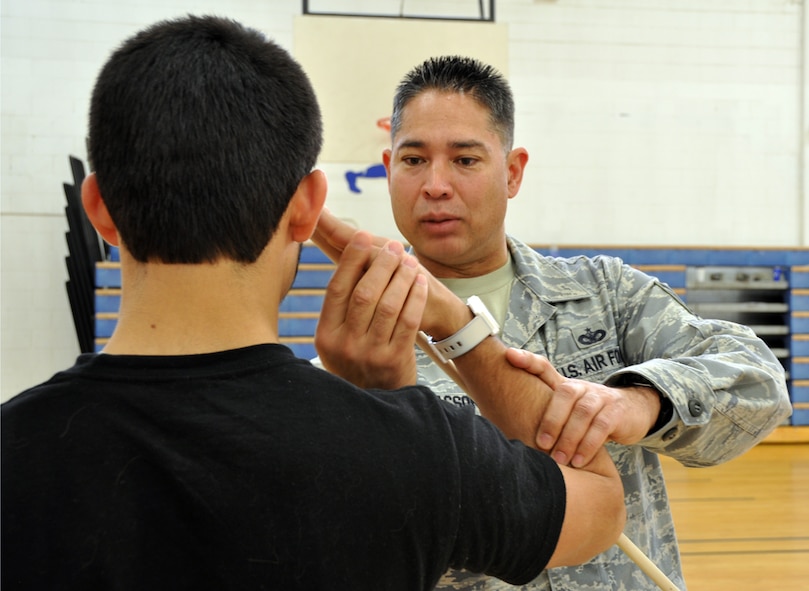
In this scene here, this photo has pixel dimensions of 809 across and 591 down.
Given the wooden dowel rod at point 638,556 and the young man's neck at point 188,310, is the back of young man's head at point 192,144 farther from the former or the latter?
the wooden dowel rod at point 638,556

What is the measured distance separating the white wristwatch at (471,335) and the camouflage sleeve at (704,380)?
383 mm

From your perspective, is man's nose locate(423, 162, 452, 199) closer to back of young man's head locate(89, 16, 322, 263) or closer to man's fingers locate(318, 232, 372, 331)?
man's fingers locate(318, 232, 372, 331)

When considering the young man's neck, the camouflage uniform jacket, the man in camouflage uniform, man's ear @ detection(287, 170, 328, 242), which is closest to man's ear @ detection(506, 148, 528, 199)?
the man in camouflage uniform

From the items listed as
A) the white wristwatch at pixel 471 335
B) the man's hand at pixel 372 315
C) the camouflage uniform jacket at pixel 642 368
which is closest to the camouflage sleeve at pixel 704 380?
the camouflage uniform jacket at pixel 642 368

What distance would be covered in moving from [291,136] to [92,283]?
730 cm

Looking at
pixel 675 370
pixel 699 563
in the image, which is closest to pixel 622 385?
pixel 675 370

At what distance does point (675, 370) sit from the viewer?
5.52 ft

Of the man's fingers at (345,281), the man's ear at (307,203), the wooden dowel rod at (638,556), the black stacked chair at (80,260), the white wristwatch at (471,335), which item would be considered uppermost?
the man's ear at (307,203)

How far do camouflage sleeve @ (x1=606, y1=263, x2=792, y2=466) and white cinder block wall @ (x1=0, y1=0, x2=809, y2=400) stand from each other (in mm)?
6636

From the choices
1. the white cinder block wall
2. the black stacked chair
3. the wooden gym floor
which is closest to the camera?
the wooden gym floor

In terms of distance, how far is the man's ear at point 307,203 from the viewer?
40.5 inches

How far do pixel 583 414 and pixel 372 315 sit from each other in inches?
16.6

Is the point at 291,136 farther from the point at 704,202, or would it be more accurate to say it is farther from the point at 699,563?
the point at 704,202

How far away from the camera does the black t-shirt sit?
85 cm
